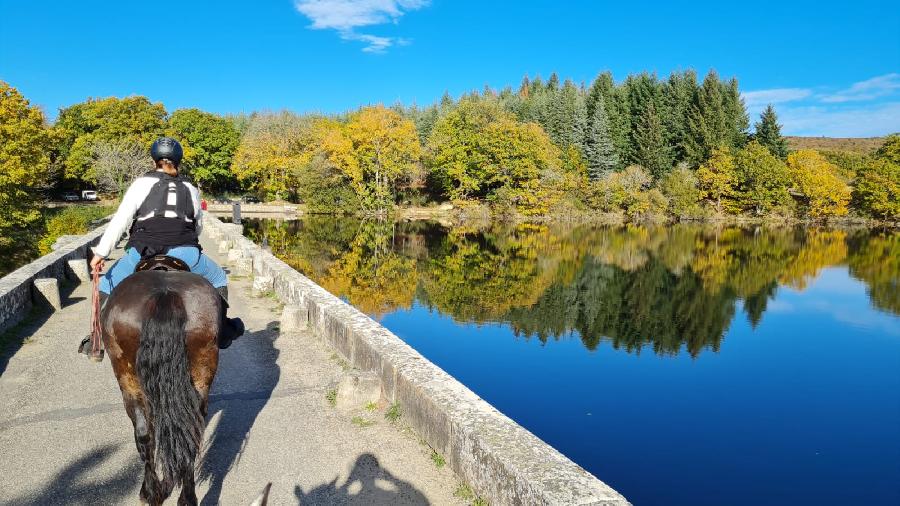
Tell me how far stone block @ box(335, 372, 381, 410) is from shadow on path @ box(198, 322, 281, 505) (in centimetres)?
85

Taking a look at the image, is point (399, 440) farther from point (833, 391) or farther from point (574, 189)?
point (574, 189)

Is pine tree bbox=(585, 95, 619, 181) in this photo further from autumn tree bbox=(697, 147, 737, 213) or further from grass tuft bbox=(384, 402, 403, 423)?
grass tuft bbox=(384, 402, 403, 423)

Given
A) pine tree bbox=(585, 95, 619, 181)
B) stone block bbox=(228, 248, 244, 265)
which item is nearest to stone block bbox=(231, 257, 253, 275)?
stone block bbox=(228, 248, 244, 265)

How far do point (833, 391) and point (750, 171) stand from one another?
52.1 m

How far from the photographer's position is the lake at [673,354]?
7.23m

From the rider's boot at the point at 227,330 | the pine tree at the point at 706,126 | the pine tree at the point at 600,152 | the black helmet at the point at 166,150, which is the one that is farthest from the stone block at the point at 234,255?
the pine tree at the point at 706,126

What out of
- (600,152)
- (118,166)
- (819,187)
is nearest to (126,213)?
(118,166)

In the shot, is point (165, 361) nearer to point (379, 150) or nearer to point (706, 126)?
point (379, 150)

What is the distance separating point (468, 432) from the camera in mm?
4227

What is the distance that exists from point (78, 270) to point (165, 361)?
11.4m

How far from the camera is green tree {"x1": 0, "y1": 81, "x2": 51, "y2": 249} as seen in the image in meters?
27.2

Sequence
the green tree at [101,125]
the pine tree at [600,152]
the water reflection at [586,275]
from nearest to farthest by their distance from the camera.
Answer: the water reflection at [586,275] → the green tree at [101,125] → the pine tree at [600,152]

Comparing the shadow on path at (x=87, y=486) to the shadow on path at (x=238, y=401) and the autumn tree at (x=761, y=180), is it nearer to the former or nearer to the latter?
the shadow on path at (x=238, y=401)

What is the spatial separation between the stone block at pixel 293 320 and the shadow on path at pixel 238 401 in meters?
0.23
